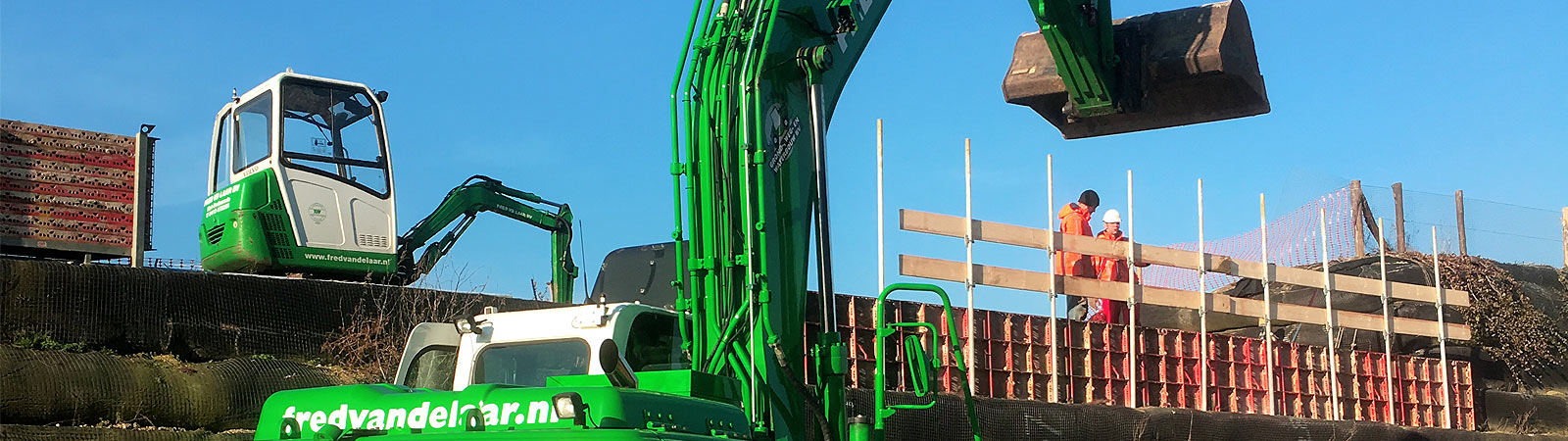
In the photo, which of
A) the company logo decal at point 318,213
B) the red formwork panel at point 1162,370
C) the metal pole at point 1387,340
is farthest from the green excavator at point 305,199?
the metal pole at point 1387,340

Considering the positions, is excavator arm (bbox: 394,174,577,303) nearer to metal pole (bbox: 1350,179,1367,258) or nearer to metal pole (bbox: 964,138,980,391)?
metal pole (bbox: 964,138,980,391)

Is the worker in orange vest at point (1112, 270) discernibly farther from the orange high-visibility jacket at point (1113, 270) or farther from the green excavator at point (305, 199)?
the green excavator at point (305, 199)

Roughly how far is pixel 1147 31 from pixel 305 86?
8.09 metres

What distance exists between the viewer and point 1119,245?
14.3m

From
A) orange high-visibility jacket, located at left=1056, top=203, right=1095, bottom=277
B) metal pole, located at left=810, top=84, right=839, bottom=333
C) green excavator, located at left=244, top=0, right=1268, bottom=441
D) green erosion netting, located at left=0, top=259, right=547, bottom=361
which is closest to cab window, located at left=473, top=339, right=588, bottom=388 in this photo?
green excavator, located at left=244, top=0, right=1268, bottom=441

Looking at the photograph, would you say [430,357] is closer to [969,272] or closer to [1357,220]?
[969,272]

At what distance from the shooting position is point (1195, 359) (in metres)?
14.5

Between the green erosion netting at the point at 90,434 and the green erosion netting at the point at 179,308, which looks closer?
the green erosion netting at the point at 90,434

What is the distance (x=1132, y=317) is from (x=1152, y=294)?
67 cm

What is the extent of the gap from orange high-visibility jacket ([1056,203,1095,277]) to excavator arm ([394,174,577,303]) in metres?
5.00

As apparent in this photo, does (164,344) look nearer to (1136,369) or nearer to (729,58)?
(729,58)

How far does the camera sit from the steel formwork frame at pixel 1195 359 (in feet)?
42.2

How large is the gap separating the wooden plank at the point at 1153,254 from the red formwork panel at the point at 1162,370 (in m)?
0.68

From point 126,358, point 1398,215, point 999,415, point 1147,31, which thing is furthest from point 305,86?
point 1398,215
